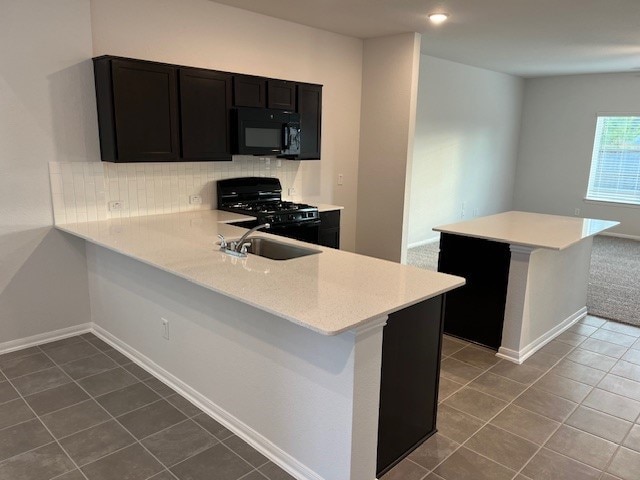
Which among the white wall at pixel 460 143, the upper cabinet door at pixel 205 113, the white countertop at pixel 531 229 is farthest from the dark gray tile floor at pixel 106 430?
the white wall at pixel 460 143

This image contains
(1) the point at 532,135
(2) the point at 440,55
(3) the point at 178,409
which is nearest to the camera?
(3) the point at 178,409

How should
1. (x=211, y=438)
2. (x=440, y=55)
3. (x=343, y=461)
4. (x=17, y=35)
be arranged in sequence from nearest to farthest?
(x=343, y=461), (x=211, y=438), (x=17, y=35), (x=440, y=55)

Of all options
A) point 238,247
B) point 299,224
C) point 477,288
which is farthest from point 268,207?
point 477,288

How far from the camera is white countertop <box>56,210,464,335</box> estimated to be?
180cm

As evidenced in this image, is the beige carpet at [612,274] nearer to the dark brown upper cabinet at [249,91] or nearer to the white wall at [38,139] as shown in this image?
the dark brown upper cabinet at [249,91]

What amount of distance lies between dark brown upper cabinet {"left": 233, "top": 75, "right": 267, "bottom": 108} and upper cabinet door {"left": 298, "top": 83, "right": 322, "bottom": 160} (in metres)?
0.44

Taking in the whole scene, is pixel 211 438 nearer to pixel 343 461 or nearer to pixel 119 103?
pixel 343 461

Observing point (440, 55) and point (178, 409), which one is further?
point (440, 55)

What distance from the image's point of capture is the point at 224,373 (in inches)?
96.9

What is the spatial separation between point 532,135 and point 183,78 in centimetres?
731

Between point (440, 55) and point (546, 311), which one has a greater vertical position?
point (440, 55)

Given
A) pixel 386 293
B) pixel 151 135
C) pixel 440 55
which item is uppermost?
pixel 440 55

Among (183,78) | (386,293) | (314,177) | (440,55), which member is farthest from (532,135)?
(386,293)

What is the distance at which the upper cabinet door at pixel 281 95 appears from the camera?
4172 millimetres
